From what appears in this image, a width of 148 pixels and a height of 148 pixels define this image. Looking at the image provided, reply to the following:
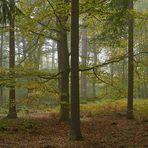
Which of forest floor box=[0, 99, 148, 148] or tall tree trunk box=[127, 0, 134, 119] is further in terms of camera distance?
tall tree trunk box=[127, 0, 134, 119]

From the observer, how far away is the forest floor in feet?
38.3

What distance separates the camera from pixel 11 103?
1561cm

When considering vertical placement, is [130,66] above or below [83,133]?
above

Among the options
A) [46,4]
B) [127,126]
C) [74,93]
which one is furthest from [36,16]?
[127,126]

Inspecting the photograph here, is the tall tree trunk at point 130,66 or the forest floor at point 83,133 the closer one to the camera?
the forest floor at point 83,133

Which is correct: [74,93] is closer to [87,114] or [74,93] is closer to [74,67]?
[74,67]

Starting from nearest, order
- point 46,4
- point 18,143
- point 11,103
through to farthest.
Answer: point 18,143 < point 11,103 < point 46,4

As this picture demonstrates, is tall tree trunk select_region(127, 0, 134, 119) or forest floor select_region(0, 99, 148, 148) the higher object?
tall tree trunk select_region(127, 0, 134, 119)

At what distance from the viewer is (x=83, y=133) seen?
1412cm

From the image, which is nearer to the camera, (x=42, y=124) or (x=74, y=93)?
(x=74, y=93)

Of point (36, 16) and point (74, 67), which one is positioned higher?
point (36, 16)

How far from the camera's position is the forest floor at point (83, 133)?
460 inches

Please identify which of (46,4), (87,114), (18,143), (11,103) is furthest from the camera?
(87,114)

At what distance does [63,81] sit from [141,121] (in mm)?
4323
